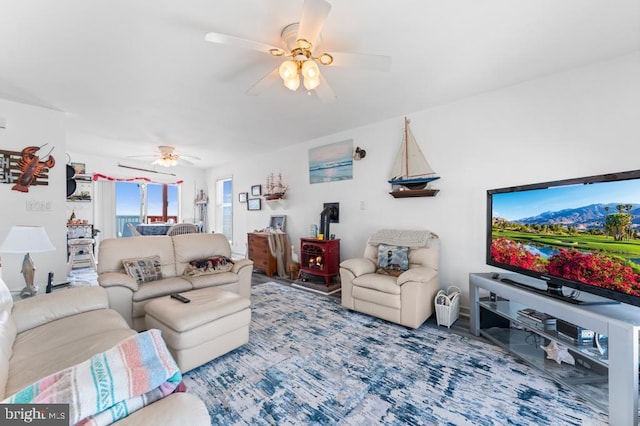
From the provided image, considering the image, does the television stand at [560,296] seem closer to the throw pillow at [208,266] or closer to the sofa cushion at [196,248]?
the throw pillow at [208,266]

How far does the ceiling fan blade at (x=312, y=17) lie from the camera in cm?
136

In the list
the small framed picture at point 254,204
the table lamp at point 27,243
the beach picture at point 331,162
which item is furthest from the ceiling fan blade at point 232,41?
the small framed picture at point 254,204

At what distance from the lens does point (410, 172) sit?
343cm

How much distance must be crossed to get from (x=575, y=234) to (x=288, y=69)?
236cm

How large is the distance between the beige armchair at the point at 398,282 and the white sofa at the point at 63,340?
2.09 m

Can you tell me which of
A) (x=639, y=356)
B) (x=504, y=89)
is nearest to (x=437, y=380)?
(x=639, y=356)

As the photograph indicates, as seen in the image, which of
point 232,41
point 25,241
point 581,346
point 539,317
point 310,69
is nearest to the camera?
point 232,41

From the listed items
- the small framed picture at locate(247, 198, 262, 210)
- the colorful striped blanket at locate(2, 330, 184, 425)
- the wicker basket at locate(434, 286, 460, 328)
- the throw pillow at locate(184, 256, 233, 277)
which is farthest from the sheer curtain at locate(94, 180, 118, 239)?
the wicker basket at locate(434, 286, 460, 328)

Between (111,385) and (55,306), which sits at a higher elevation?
(111,385)

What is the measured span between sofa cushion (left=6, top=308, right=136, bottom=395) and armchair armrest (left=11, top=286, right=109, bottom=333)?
60mm

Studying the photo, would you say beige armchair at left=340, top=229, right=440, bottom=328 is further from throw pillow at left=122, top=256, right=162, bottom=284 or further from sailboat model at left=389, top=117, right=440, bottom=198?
throw pillow at left=122, top=256, right=162, bottom=284

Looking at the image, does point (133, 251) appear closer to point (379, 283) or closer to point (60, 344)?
point (60, 344)

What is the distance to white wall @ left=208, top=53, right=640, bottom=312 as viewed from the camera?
7.26ft

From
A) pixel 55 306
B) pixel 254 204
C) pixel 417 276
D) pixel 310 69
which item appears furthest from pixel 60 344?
pixel 254 204
